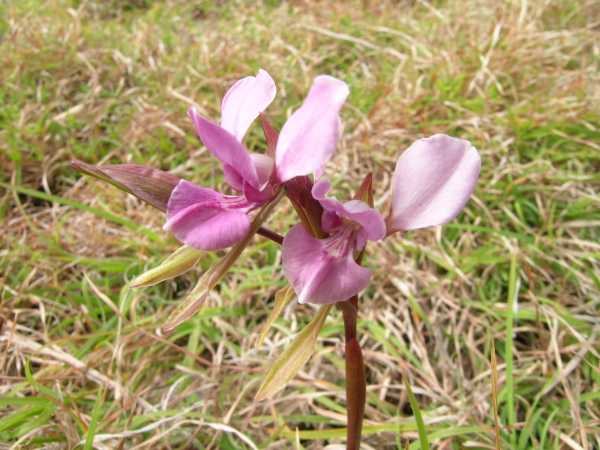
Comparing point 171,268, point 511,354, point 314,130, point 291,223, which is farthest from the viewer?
point 291,223

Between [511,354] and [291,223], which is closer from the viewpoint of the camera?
[511,354]

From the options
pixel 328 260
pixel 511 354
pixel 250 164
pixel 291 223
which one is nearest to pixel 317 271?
pixel 328 260

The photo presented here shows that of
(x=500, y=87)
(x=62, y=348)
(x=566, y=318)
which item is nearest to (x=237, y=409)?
(x=62, y=348)

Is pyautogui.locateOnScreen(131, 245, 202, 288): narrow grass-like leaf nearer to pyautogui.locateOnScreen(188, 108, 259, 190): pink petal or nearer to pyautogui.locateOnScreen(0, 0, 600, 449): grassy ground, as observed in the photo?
pyautogui.locateOnScreen(188, 108, 259, 190): pink petal

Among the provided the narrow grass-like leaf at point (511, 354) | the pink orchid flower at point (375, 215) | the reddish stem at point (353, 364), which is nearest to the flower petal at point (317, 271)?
the pink orchid flower at point (375, 215)

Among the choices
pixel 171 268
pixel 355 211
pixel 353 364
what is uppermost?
pixel 355 211

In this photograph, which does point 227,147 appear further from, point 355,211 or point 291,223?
point 291,223
